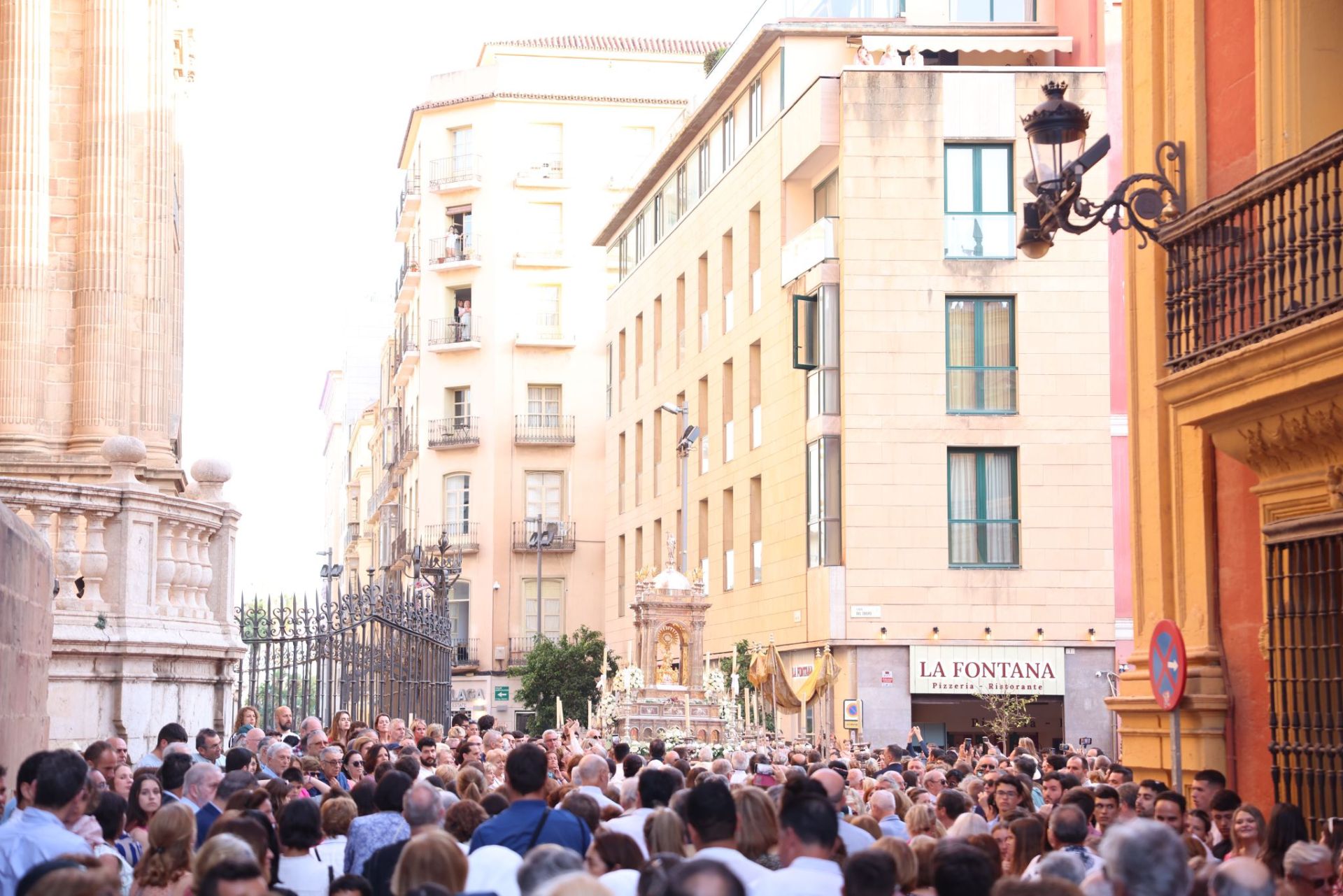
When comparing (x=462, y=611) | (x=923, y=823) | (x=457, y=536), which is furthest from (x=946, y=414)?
(x=457, y=536)

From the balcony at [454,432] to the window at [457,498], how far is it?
3.69ft

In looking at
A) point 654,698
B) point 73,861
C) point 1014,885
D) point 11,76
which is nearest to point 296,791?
point 73,861

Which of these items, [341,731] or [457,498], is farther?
[457,498]

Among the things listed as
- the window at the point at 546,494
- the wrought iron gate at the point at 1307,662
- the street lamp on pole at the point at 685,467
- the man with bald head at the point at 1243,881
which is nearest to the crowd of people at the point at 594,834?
the man with bald head at the point at 1243,881

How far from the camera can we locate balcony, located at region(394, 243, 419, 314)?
71.1 meters

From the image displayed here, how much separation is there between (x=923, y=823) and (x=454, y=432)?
192 feet

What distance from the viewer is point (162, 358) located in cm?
2269

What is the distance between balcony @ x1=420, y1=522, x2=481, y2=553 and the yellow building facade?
5253cm

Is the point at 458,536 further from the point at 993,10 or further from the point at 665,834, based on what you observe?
the point at 665,834

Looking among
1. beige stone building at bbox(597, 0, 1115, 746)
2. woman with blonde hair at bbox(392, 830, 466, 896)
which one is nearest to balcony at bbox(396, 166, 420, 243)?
beige stone building at bbox(597, 0, 1115, 746)

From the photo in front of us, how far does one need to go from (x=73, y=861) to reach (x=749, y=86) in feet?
129

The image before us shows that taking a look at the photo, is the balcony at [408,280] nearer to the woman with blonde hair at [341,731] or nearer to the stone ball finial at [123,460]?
the woman with blonde hair at [341,731]

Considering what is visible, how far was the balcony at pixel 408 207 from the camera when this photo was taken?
2830 inches

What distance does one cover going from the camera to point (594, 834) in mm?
8391
